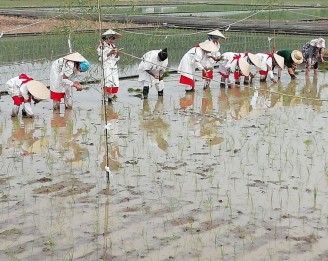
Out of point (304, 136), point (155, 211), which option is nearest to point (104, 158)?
point (155, 211)

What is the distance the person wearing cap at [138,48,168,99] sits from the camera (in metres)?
11.6

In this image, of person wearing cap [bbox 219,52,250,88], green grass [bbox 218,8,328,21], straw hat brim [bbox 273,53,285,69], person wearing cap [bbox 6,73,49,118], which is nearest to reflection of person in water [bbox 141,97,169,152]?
person wearing cap [bbox 6,73,49,118]

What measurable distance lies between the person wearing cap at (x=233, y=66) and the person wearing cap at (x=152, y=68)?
1.28 m

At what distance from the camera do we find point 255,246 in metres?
5.57

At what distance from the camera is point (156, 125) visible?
388 inches

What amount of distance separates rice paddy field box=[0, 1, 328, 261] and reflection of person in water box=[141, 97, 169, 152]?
0.02m

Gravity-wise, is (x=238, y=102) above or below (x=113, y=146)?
above

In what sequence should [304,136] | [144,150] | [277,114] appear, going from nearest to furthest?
[144,150] < [304,136] < [277,114]

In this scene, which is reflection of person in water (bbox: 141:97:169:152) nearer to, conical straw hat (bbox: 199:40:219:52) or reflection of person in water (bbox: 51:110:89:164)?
reflection of person in water (bbox: 51:110:89:164)

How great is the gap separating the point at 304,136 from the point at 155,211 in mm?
3295

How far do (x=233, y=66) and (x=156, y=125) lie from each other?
129 inches

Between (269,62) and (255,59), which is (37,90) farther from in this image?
(269,62)

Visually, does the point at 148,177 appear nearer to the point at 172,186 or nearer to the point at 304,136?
the point at 172,186

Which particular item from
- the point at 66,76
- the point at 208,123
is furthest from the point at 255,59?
the point at 66,76
